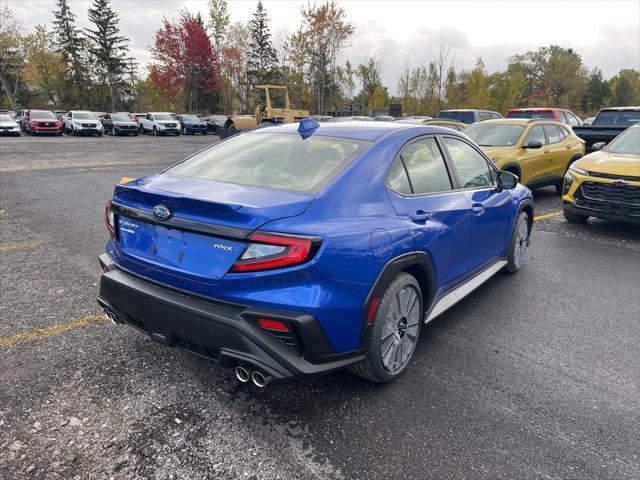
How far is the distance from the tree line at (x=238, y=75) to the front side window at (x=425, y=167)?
3254cm

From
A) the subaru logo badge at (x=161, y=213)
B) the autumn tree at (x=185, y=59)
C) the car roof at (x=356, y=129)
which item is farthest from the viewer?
the autumn tree at (x=185, y=59)

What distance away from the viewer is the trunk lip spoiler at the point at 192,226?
2203 mm

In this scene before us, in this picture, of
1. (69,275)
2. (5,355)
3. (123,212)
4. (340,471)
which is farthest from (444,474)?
(69,275)

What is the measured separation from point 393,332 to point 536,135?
7.83m

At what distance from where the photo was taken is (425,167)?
3.24m

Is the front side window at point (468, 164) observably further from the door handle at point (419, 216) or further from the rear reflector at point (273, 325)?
the rear reflector at point (273, 325)

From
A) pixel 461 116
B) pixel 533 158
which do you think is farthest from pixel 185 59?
pixel 533 158

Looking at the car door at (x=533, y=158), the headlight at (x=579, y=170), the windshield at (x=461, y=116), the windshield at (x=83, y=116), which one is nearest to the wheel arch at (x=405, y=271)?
the headlight at (x=579, y=170)

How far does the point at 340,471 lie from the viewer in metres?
2.19

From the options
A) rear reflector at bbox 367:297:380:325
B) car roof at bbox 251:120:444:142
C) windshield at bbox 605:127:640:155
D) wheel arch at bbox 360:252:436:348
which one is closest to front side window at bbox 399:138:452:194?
car roof at bbox 251:120:444:142

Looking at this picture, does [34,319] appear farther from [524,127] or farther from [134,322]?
[524,127]

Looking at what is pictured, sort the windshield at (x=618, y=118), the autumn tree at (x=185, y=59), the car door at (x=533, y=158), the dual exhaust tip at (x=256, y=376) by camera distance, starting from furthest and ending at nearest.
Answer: the autumn tree at (x=185, y=59), the windshield at (x=618, y=118), the car door at (x=533, y=158), the dual exhaust tip at (x=256, y=376)

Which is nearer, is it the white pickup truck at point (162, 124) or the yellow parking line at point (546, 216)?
the yellow parking line at point (546, 216)

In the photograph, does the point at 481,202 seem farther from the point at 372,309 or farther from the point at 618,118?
the point at 618,118
